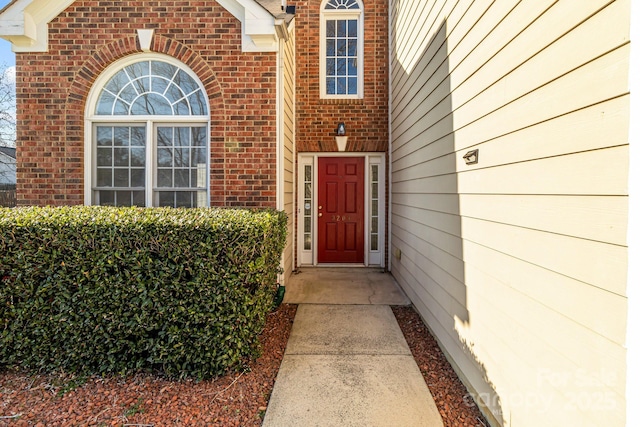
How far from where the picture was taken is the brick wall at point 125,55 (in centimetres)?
427

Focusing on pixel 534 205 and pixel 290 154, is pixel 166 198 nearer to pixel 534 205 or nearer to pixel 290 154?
pixel 290 154

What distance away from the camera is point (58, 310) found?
2746 mm

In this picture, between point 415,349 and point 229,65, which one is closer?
point 415,349

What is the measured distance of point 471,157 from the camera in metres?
2.62

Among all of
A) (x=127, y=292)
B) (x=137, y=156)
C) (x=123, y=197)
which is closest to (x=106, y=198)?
→ (x=123, y=197)

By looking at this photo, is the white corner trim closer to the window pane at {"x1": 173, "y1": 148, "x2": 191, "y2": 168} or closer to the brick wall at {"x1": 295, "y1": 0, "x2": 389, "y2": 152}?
the window pane at {"x1": 173, "y1": 148, "x2": 191, "y2": 168}

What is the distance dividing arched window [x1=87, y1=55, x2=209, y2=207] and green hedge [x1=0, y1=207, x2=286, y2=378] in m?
1.67

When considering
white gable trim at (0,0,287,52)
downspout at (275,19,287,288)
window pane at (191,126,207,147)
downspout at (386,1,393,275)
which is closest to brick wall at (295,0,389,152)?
downspout at (386,1,393,275)

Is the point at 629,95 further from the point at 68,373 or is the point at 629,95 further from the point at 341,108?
the point at 341,108

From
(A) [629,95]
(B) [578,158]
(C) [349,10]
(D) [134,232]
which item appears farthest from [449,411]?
(C) [349,10]

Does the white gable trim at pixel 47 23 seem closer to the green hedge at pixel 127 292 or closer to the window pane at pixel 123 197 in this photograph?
the window pane at pixel 123 197

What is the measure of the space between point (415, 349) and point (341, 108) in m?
4.39

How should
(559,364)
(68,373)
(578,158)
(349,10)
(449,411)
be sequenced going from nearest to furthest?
(578,158) < (559,364) < (449,411) < (68,373) < (349,10)

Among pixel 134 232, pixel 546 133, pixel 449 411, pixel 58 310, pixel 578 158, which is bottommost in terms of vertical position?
pixel 449 411
